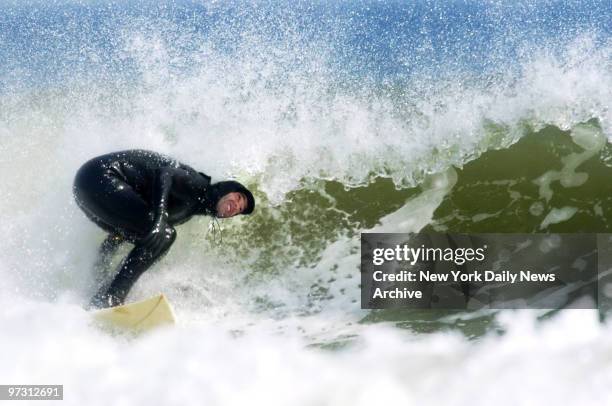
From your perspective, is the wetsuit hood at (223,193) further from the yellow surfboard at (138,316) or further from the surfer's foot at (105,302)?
the surfer's foot at (105,302)

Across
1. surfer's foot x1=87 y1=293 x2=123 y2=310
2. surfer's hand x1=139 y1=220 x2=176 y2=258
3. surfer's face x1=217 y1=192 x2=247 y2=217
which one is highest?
surfer's face x1=217 y1=192 x2=247 y2=217

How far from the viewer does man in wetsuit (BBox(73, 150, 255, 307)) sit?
3.88 meters

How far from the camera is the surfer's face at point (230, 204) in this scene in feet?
12.9

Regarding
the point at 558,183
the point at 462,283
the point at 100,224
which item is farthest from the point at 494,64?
the point at 100,224

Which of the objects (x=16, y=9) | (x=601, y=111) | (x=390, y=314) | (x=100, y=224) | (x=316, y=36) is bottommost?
(x=390, y=314)

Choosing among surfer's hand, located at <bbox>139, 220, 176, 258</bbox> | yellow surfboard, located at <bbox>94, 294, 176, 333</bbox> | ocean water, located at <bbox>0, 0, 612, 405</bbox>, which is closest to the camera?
ocean water, located at <bbox>0, 0, 612, 405</bbox>

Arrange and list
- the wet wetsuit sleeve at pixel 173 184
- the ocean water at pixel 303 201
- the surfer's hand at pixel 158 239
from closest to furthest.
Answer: the ocean water at pixel 303 201, the surfer's hand at pixel 158 239, the wet wetsuit sleeve at pixel 173 184

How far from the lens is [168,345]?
3.71 metres

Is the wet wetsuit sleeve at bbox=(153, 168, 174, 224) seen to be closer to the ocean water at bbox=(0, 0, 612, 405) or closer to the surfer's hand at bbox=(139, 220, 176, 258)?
the surfer's hand at bbox=(139, 220, 176, 258)

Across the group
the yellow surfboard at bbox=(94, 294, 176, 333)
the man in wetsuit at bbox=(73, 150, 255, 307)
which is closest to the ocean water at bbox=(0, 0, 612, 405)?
the yellow surfboard at bbox=(94, 294, 176, 333)

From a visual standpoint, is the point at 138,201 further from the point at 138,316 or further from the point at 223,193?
the point at 138,316

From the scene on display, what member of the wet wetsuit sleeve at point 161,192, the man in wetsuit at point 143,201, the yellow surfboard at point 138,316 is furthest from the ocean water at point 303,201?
the wet wetsuit sleeve at point 161,192

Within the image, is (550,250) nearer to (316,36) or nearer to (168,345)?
(168,345)

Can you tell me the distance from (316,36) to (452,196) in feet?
16.2
